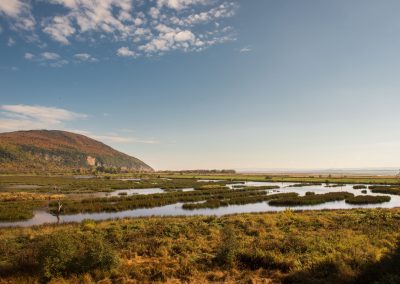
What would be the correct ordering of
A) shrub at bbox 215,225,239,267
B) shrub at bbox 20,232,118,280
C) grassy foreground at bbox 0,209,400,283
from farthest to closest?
1. shrub at bbox 215,225,239,267
2. shrub at bbox 20,232,118,280
3. grassy foreground at bbox 0,209,400,283

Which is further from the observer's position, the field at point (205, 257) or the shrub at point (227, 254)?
the shrub at point (227, 254)

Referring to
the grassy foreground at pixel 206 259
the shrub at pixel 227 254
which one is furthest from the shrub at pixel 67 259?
the shrub at pixel 227 254

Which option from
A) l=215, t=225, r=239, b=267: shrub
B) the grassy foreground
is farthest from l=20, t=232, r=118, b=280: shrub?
l=215, t=225, r=239, b=267: shrub

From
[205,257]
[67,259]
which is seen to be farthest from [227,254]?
[67,259]

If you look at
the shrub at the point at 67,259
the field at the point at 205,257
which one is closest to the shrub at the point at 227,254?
the field at the point at 205,257

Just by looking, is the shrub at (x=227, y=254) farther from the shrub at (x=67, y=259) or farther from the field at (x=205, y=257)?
the shrub at (x=67, y=259)

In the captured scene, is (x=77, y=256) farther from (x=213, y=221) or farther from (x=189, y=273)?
(x=213, y=221)

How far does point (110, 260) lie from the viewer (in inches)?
510

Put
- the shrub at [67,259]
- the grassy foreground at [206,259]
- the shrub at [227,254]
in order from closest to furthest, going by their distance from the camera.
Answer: the grassy foreground at [206,259] < the shrub at [67,259] < the shrub at [227,254]

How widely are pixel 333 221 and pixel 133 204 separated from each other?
2855 centimetres

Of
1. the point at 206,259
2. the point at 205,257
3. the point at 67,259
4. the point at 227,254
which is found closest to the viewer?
the point at 67,259

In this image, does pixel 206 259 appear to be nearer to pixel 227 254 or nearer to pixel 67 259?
pixel 227 254

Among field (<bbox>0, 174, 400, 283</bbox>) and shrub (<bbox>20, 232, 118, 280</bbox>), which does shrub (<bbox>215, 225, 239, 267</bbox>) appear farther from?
shrub (<bbox>20, 232, 118, 280</bbox>)

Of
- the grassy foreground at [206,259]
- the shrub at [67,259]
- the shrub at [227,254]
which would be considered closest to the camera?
the grassy foreground at [206,259]
